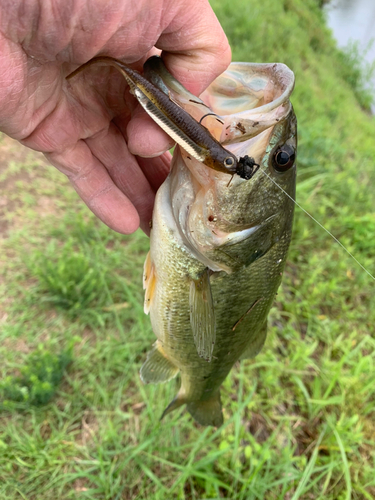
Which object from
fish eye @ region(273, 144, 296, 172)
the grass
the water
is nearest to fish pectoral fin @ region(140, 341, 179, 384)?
the grass

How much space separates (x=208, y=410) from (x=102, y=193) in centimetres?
132

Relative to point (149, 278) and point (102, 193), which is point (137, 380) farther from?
point (102, 193)

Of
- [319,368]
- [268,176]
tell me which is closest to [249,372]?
[319,368]

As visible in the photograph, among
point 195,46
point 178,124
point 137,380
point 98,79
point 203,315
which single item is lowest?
point 137,380

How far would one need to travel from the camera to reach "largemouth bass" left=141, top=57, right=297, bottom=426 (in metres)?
1.29

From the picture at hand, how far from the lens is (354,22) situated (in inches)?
500

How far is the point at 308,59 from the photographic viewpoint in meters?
8.01

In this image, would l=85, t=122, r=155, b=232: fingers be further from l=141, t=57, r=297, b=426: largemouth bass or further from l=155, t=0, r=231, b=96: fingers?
l=155, t=0, r=231, b=96: fingers

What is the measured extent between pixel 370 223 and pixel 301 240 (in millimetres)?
1021

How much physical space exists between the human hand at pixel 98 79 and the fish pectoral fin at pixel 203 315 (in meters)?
0.53

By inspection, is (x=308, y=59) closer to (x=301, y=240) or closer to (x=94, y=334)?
(x=301, y=240)

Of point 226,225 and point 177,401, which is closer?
point 226,225

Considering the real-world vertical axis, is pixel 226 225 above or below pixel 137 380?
above

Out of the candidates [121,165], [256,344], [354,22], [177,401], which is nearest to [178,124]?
[121,165]
